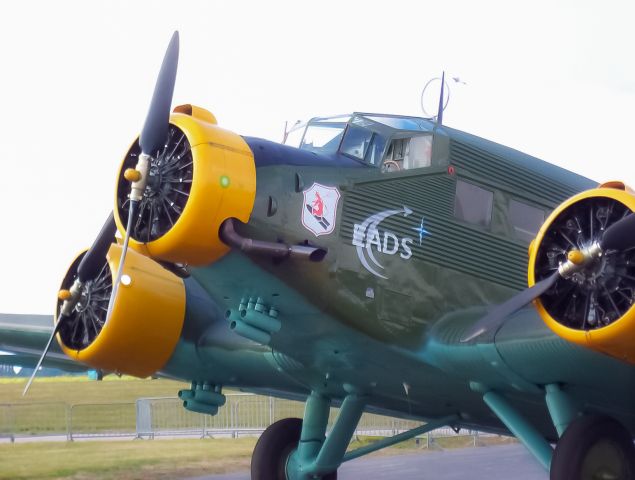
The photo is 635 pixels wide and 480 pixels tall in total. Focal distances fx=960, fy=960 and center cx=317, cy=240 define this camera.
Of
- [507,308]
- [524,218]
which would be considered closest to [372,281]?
[507,308]

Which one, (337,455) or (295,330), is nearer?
(295,330)

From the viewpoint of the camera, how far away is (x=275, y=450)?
37.9 ft

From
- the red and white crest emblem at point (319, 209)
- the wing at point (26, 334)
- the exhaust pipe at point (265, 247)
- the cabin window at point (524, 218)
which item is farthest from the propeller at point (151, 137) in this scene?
the cabin window at point (524, 218)

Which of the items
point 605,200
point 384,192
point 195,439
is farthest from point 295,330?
point 195,439

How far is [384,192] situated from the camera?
906cm

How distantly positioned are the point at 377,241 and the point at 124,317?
3154 millimetres

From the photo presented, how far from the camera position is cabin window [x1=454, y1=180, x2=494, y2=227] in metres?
9.63

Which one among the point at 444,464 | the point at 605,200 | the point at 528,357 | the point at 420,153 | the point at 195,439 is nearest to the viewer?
the point at 605,200

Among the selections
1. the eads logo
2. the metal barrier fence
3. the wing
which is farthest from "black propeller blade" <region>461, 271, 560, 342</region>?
the metal barrier fence

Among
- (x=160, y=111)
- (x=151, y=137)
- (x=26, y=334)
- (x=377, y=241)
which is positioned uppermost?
(x=160, y=111)

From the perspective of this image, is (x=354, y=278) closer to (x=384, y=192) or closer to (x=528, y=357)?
(x=384, y=192)

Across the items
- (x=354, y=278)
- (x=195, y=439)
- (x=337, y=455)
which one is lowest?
(x=195, y=439)

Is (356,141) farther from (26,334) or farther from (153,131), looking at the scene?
(26,334)

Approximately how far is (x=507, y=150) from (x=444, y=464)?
924 cm
